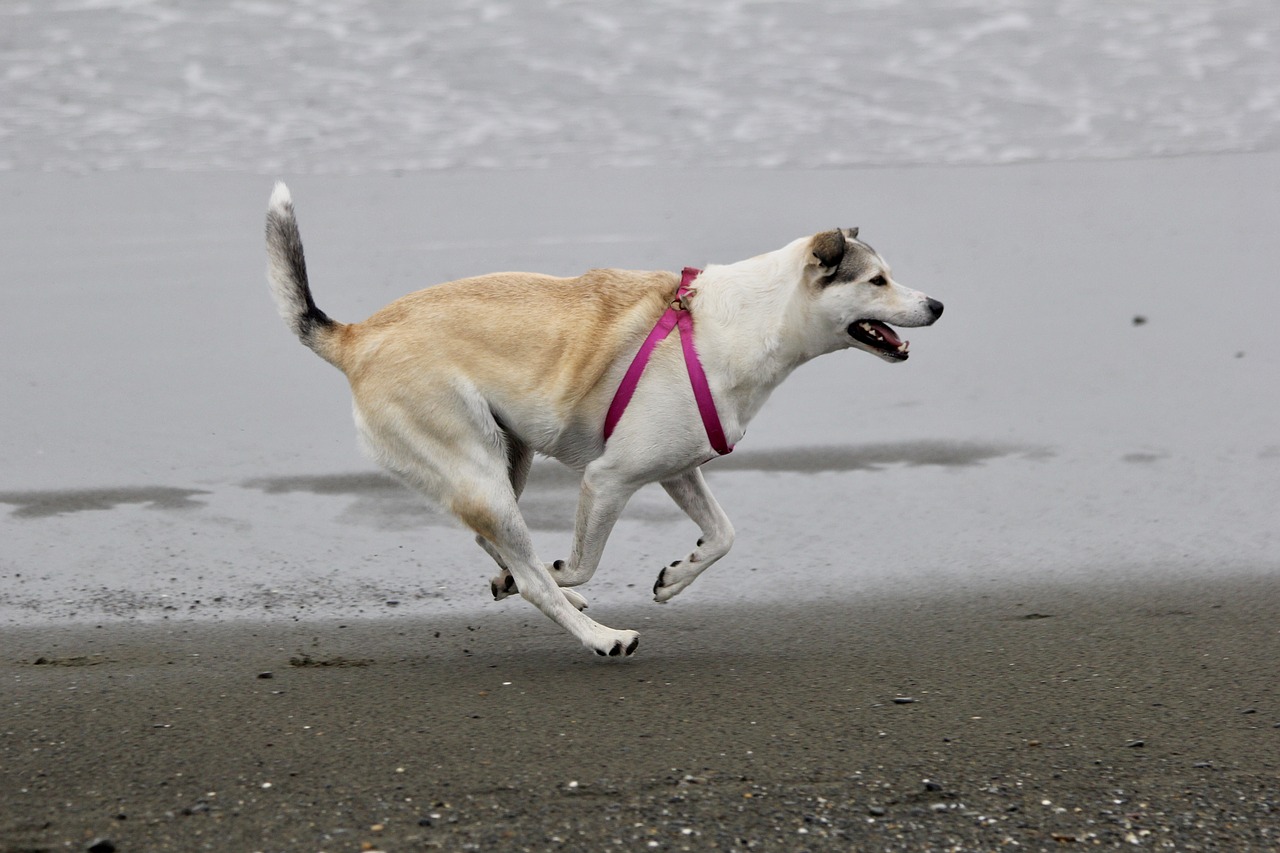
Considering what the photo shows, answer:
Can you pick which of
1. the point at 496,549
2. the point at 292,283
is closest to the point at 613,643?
the point at 496,549

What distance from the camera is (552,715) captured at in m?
4.13

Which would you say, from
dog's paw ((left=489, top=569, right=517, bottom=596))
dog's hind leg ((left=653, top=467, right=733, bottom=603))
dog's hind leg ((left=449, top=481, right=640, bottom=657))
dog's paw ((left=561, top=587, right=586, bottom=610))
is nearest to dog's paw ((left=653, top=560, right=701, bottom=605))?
dog's hind leg ((left=653, top=467, right=733, bottom=603))

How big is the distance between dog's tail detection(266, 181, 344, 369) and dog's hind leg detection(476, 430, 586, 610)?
24.9 inches

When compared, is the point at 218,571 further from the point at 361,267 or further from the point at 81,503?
the point at 361,267

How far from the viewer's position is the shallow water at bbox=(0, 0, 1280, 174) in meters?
11.3

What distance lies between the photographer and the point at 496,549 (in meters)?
4.79

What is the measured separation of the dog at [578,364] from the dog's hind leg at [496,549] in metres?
0.02

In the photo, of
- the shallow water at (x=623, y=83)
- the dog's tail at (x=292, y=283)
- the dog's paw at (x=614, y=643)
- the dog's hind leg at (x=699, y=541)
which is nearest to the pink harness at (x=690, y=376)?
the dog's hind leg at (x=699, y=541)

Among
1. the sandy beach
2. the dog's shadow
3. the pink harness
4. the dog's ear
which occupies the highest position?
the dog's ear

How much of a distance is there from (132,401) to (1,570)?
1.92 metres

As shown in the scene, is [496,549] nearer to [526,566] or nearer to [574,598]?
[526,566]

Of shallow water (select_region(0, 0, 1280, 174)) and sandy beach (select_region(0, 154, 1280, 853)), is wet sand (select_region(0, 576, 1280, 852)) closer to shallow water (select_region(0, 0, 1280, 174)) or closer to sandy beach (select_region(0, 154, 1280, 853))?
sandy beach (select_region(0, 154, 1280, 853))

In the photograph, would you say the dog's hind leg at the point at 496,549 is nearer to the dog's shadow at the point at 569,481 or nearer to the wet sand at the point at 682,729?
the wet sand at the point at 682,729

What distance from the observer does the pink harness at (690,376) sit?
4.70 m
